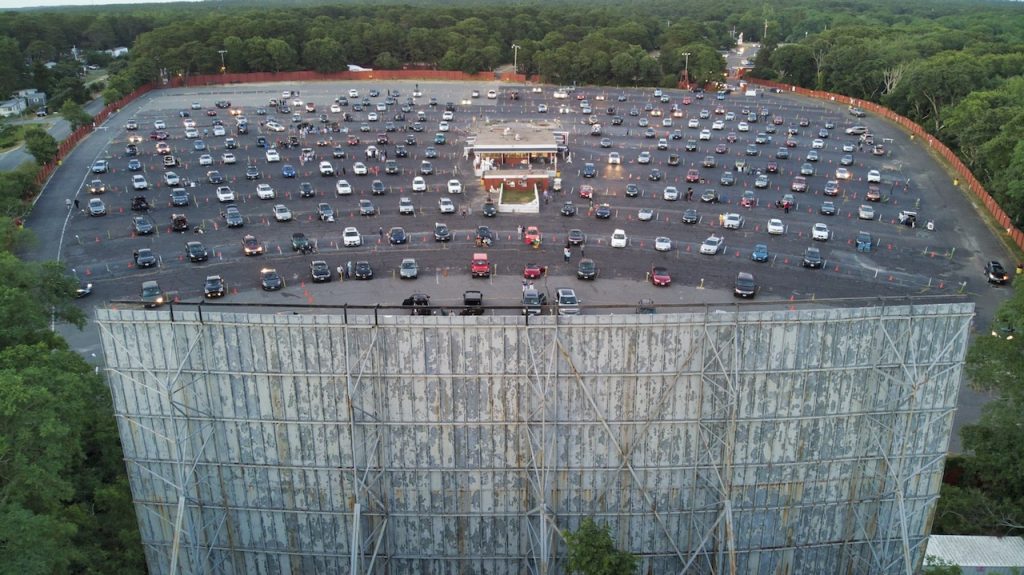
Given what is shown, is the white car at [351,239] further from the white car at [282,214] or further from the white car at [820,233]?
the white car at [820,233]

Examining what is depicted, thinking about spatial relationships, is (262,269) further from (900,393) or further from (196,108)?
(196,108)

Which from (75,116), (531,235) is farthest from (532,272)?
(75,116)

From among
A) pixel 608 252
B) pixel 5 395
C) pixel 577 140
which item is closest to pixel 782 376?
pixel 5 395

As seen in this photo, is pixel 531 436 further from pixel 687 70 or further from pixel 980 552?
pixel 687 70

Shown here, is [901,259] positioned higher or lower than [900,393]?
lower

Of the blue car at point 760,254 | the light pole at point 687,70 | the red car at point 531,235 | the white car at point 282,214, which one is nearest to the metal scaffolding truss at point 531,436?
the blue car at point 760,254

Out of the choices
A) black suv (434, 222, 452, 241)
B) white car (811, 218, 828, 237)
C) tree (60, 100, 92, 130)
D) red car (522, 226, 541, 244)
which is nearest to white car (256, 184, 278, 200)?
black suv (434, 222, 452, 241)
